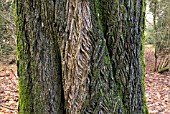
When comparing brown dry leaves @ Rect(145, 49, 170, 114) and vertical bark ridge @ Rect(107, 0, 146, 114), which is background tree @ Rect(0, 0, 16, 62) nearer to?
brown dry leaves @ Rect(145, 49, 170, 114)

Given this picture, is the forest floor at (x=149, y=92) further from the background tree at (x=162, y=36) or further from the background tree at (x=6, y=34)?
the background tree at (x=162, y=36)

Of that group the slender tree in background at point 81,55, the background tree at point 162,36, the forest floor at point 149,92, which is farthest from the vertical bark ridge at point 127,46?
the background tree at point 162,36

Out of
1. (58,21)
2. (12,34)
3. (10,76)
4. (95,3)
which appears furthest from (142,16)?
(12,34)

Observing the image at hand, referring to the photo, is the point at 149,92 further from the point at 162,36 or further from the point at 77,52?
the point at 77,52

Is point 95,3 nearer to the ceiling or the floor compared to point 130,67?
nearer to the ceiling

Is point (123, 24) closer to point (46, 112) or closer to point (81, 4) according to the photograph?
point (81, 4)

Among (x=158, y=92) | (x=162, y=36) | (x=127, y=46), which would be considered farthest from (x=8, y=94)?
(x=162, y=36)
